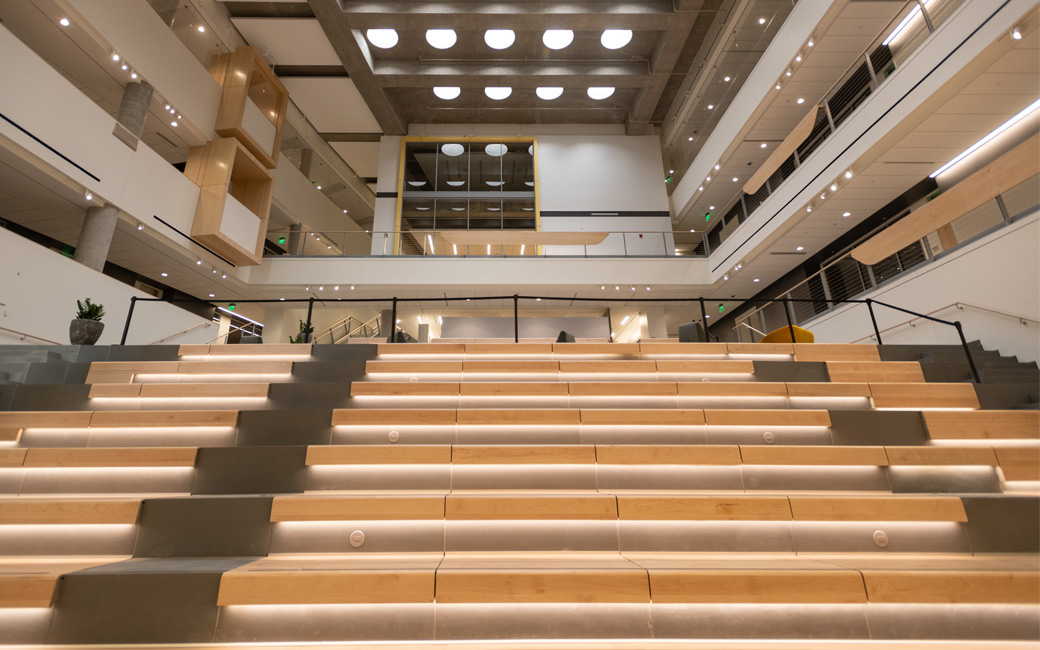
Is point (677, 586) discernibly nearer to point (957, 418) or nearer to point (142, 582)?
point (142, 582)

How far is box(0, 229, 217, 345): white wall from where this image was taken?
5961 millimetres

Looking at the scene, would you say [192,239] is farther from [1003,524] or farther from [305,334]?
[1003,524]

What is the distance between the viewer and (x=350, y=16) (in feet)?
34.7

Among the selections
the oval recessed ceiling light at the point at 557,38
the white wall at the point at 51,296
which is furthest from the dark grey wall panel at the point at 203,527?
the oval recessed ceiling light at the point at 557,38

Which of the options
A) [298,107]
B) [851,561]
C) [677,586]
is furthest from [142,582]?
[298,107]

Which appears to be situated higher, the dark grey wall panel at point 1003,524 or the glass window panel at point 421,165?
the glass window panel at point 421,165

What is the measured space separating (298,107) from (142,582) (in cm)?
1523

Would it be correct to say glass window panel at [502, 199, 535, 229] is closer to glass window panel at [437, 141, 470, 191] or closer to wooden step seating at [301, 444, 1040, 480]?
glass window panel at [437, 141, 470, 191]

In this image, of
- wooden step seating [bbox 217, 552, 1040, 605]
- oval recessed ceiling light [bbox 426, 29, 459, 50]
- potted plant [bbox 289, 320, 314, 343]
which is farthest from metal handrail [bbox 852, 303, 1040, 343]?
oval recessed ceiling light [bbox 426, 29, 459, 50]

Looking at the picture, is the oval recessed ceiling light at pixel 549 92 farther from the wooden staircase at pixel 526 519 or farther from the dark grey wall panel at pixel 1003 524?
the dark grey wall panel at pixel 1003 524

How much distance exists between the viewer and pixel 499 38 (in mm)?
11703

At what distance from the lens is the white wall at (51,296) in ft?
19.6

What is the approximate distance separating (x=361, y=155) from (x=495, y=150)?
5159mm

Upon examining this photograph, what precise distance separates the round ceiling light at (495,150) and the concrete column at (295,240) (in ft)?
21.0
